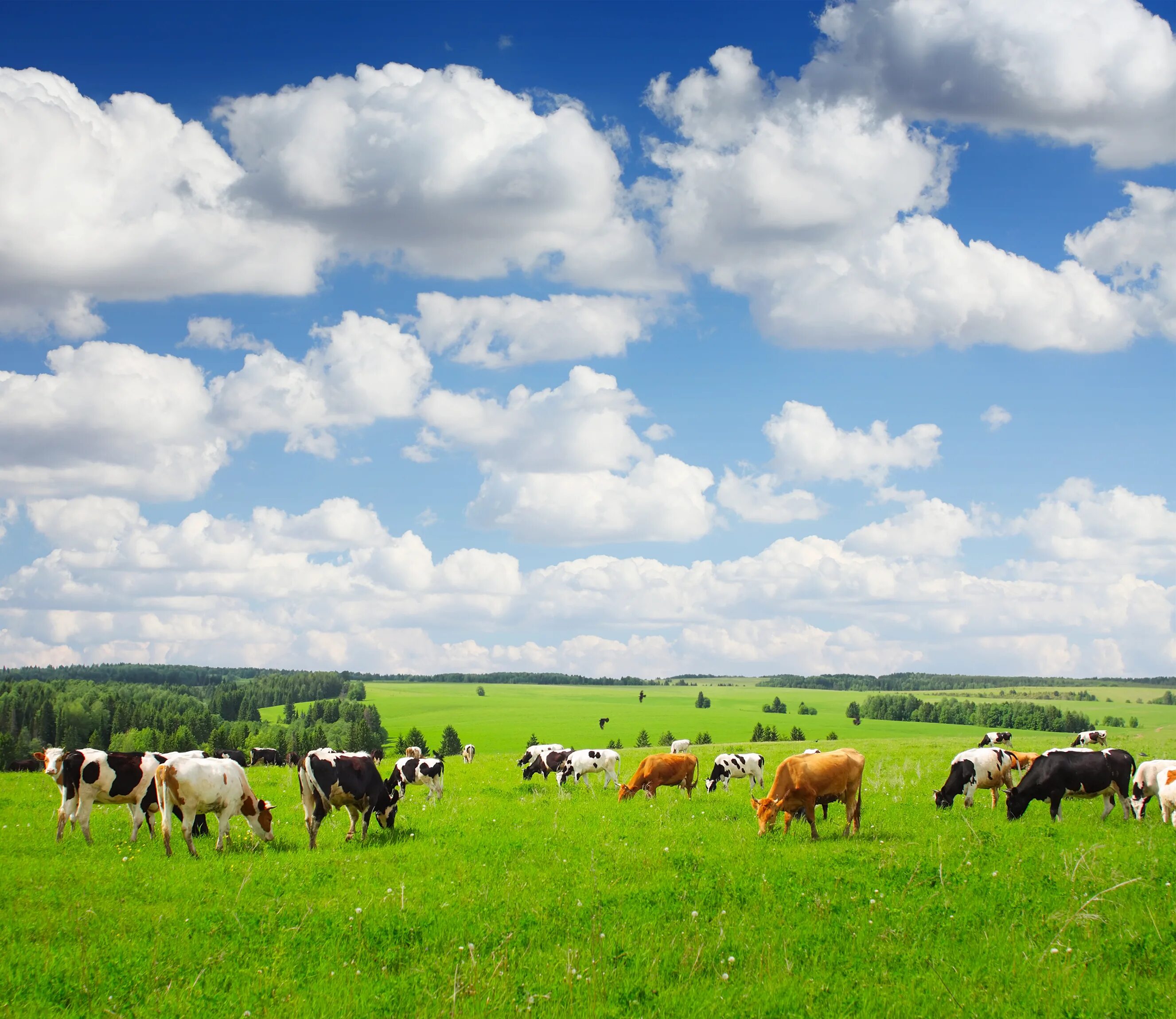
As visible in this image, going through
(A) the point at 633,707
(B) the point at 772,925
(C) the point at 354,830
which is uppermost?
(B) the point at 772,925

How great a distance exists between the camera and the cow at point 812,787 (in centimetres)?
1861

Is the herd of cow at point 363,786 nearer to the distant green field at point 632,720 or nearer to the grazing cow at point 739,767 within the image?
the grazing cow at point 739,767

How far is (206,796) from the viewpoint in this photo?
684 inches

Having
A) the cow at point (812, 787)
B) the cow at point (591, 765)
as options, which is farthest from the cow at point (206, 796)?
the cow at point (591, 765)

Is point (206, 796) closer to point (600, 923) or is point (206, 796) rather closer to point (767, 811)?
point (600, 923)

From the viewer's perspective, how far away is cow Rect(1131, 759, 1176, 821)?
20.9 meters

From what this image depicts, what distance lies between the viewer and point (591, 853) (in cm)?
1593

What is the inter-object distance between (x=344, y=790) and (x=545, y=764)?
16.9 metres

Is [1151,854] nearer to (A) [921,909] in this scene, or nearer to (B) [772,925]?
(A) [921,909]

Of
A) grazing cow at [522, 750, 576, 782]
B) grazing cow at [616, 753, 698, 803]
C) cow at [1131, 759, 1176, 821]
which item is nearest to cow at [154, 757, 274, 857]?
grazing cow at [616, 753, 698, 803]

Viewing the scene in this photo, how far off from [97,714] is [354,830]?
124 metres

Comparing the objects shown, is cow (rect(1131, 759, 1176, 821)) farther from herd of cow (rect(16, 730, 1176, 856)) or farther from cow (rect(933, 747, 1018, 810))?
cow (rect(933, 747, 1018, 810))

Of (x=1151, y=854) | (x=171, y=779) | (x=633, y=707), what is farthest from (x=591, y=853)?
(x=633, y=707)

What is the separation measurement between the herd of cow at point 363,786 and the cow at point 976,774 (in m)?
0.03
